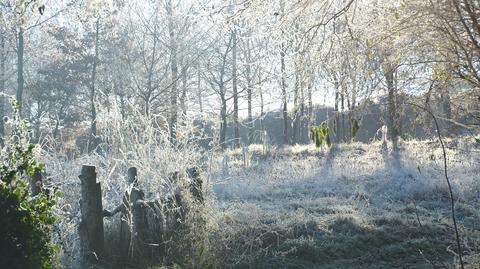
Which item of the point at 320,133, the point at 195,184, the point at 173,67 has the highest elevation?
the point at 173,67

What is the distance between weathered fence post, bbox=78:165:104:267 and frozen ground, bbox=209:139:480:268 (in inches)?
51.7

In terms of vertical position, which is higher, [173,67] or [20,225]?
[173,67]

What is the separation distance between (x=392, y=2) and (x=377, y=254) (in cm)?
310

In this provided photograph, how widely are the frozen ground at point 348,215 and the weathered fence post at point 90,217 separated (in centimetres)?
131

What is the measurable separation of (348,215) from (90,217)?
12.5ft

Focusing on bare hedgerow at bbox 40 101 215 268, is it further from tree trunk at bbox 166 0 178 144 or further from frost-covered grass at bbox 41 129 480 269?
tree trunk at bbox 166 0 178 144

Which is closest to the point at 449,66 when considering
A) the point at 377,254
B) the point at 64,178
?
the point at 377,254

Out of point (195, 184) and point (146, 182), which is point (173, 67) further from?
point (195, 184)

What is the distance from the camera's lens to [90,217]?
5.66 metres

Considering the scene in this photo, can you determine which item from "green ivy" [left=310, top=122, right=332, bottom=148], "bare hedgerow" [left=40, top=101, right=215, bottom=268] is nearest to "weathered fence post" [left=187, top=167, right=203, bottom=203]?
"bare hedgerow" [left=40, top=101, right=215, bottom=268]

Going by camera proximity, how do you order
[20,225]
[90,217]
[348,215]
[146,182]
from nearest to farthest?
[20,225], [90,217], [146,182], [348,215]

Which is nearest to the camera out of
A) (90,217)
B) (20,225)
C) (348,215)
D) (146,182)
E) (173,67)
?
(20,225)

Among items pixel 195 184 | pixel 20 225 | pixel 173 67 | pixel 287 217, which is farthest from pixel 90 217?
pixel 173 67

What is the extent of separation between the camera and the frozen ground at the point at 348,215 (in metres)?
6.16
